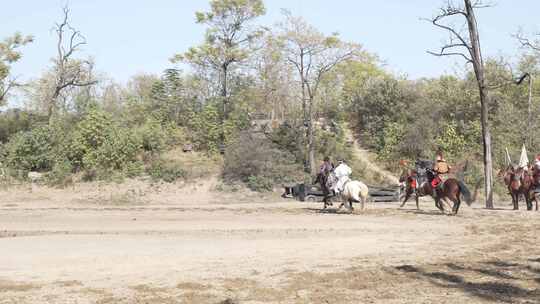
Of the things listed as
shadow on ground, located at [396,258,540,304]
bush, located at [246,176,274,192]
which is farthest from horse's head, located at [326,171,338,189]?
shadow on ground, located at [396,258,540,304]

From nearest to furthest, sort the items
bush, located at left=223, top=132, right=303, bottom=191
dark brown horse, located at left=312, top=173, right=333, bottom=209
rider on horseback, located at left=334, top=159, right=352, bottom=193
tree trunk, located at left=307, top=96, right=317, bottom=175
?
1. rider on horseback, located at left=334, top=159, right=352, bottom=193
2. dark brown horse, located at left=312, top=173, right=333, bottom=209
3. bush, located at left=223, top=132, right=303, bottom=191
4. tree trunk, located at left=307, top=96, right=317, bottom=175

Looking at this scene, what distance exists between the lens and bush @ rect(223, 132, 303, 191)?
1309 inches

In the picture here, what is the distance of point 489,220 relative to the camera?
2123 cm

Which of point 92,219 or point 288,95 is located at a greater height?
point 288,95

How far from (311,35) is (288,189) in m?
9.21

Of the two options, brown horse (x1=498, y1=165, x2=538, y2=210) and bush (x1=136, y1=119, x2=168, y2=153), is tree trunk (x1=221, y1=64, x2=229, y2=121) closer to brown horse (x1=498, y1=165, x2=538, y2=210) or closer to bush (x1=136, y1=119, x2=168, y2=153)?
bush (x1=136, y1=119, x2=168, y2=153)

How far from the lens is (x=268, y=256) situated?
13.6 metres

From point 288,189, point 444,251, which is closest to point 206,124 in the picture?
point 288,189

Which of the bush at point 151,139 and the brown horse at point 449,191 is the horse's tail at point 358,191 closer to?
the brown horse at point 449,191

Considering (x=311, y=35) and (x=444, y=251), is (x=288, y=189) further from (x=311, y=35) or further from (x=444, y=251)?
(x=444, y=251)

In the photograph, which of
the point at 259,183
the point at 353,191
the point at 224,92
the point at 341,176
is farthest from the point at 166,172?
the point at 353,191

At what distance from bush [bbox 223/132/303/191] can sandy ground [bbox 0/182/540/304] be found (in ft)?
26.8

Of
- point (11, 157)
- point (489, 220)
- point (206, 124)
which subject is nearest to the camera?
point (489, 220)

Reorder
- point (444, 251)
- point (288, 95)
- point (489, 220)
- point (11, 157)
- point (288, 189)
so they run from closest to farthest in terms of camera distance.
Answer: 1. point (444, 251)
2. point (489, 220)
3. point (288, 189)
4. point (11, 157)
5. point (288, 95)
